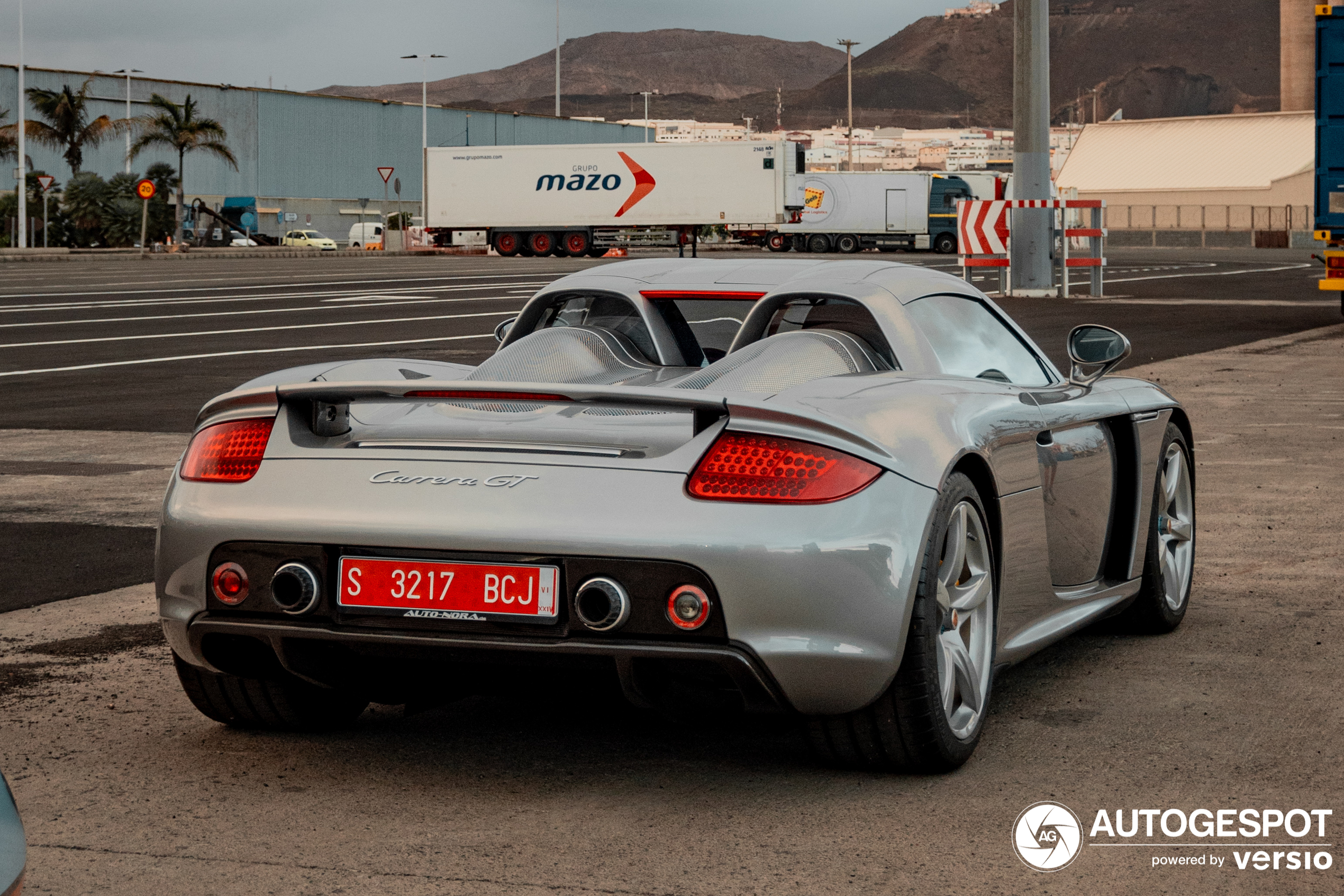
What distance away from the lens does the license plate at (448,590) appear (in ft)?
12.1

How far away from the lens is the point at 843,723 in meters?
3.91

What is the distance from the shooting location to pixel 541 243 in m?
63.7

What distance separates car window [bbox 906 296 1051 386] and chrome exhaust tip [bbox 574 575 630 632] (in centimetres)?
146

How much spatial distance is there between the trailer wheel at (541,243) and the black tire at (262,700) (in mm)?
59380

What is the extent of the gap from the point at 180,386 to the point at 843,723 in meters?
11.4

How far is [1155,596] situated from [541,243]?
2326 inches

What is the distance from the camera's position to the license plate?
368cm

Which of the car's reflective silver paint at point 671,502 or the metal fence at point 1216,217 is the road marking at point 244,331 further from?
the metal fence at point 1216,217

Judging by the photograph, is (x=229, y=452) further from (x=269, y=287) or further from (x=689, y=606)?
(x=269, y=287)

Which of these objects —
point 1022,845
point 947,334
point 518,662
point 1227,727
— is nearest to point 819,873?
point 1022,845

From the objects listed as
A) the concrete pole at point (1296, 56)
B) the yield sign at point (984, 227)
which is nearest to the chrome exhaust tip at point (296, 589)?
the yield sign at point (984, 227)

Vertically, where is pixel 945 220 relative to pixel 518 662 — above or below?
above

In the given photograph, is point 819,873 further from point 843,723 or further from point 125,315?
point 125,315

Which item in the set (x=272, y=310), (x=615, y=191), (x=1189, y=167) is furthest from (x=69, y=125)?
(x=1189, y=167)
